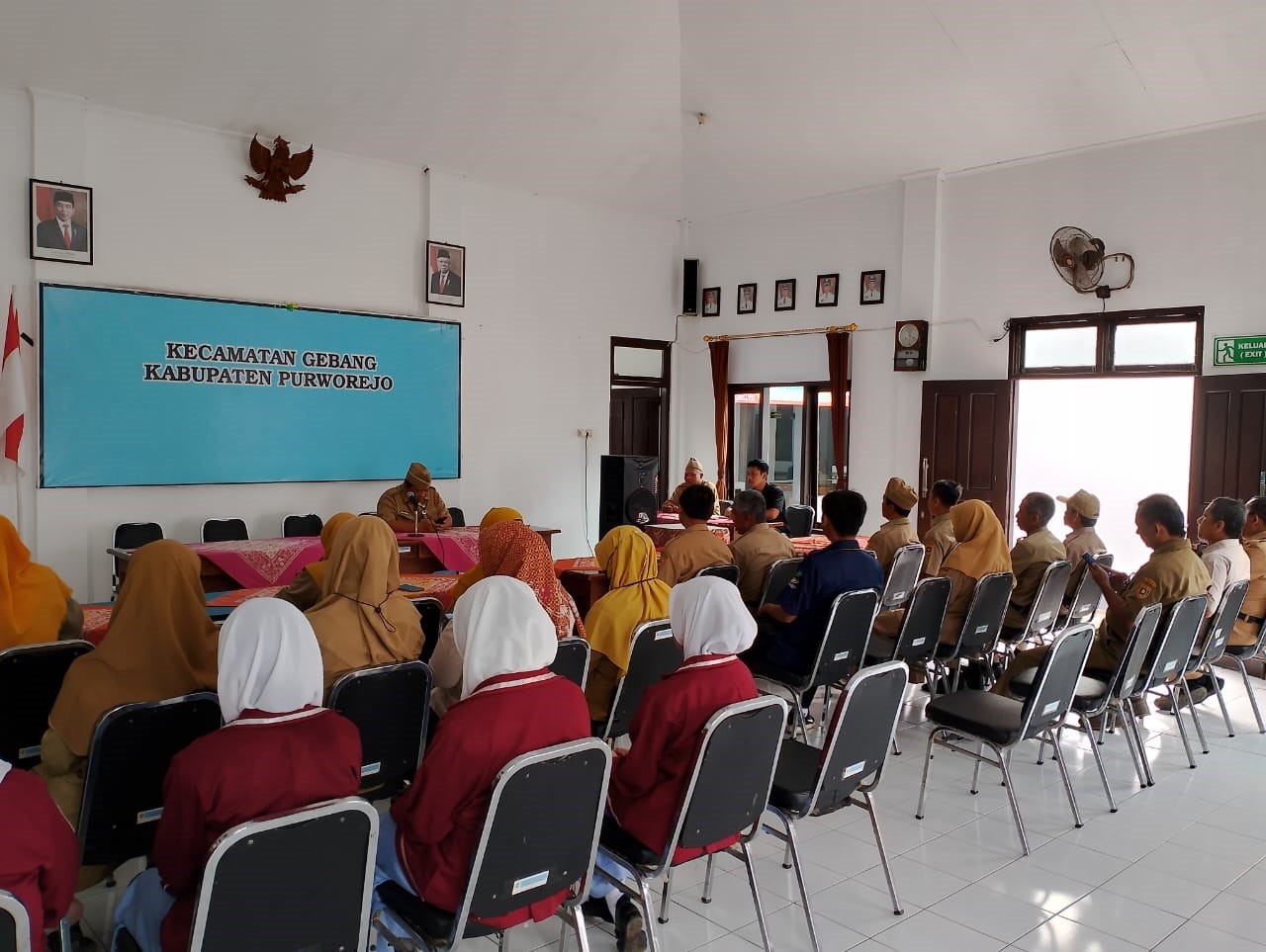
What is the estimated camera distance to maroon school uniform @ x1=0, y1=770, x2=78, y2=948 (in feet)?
5.48

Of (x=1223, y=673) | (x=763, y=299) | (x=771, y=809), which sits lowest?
(x=1223, y=673)

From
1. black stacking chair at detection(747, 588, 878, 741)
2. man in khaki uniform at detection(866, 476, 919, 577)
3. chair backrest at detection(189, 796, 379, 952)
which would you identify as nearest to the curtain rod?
man in khaki uniform at detection(866, 476, 919, 577)

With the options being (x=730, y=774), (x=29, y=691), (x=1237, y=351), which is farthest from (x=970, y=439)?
(x=29, y=691)

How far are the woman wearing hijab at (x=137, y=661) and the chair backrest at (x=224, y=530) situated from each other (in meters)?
4.60

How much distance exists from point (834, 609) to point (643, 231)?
23.4ft

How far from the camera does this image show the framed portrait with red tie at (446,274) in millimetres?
8539

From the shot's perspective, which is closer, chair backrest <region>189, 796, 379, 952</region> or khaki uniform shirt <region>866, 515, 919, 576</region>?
chair backrest <region>189, 796, 379, 952</region>

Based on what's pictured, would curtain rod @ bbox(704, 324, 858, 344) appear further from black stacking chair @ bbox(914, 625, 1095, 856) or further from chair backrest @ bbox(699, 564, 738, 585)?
black stacking chair @ bbox(914, 625, 1095, 856)

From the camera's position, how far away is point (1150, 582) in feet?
13.6

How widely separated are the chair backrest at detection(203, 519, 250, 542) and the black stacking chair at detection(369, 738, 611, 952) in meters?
5.50

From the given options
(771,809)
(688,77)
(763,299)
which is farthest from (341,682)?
(763,299)

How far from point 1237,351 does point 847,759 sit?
5.98m

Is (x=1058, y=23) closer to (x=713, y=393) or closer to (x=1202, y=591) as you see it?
(x=1202, y=591)

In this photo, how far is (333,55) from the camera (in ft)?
22.4
